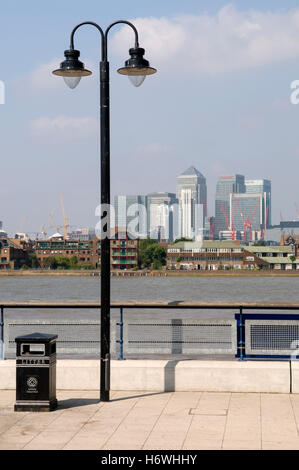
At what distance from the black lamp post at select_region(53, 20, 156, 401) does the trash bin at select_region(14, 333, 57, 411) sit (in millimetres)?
938

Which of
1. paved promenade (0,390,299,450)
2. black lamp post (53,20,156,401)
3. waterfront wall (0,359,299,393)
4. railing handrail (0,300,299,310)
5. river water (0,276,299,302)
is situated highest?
black lamp post (53,20,156,401)

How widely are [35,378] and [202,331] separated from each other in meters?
3.69

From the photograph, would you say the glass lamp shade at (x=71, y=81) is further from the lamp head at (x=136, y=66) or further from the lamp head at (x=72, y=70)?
the lamp head at (x=136, y=66)

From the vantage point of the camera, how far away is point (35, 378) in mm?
10430

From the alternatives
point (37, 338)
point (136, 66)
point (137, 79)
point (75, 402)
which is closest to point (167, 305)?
point (75, 402)

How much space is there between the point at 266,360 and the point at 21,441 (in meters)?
5.42

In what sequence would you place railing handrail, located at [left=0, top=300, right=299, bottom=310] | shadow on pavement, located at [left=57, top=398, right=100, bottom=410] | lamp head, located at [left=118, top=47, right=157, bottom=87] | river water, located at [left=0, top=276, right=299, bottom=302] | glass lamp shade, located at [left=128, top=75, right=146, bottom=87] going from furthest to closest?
river water, located at [left=0, top=276, right=299, bottom=302]
railing handrail, located at [left=0, top=300, right=299, bottom=310]
glass lamp shade, located at [left=128, top=75, right=146, bottom=87]
lamp head, located at [left=118, top=47, right=157, bottom=87]
shadow on pavement, located at [left=57, top=398, right=100, bottom=410]

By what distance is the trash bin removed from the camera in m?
10.4

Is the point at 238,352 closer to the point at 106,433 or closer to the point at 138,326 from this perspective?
the point at 138,326

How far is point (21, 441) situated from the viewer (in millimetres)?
8750

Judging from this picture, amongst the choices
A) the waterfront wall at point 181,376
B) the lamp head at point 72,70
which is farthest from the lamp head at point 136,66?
the waterfront wall at point 181,376

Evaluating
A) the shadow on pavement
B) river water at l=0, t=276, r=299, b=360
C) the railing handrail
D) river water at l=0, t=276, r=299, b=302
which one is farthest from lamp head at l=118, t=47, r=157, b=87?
river water at l=0, t=276, r=299, b=302

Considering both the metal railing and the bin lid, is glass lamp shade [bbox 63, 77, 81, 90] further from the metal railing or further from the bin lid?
the bin lid

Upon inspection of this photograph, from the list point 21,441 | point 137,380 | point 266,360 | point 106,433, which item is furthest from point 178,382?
point 21,441
